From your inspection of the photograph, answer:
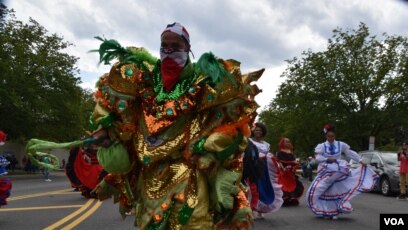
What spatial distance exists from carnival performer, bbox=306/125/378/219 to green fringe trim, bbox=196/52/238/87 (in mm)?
7199

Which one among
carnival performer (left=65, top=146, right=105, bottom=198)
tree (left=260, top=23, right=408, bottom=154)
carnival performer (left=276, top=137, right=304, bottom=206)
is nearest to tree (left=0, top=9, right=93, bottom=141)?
tree (left=260, top=23, right=408, bottom=154)

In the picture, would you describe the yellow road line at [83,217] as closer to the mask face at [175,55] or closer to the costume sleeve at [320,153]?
the costume sleeve at [320,153]

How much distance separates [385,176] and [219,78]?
52.8ft

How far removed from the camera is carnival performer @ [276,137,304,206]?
12.4 metres

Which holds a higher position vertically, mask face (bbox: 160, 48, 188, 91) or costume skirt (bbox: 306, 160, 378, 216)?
mask face (bbox: 160, 48, 188, 91)

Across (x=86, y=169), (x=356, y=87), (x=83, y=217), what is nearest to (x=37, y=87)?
(x=356, y=87)

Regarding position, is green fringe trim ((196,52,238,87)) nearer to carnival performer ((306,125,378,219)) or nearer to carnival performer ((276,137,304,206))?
carnival performer ((306,125,378,219))

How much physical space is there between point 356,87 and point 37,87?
2153 centimetres

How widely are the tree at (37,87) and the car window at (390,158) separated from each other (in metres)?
22.2

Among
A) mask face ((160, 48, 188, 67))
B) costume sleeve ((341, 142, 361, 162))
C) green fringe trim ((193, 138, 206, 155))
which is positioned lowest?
green fringe trim ((193, 138, 206, 155))

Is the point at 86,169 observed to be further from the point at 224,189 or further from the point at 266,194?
the point at 266,194

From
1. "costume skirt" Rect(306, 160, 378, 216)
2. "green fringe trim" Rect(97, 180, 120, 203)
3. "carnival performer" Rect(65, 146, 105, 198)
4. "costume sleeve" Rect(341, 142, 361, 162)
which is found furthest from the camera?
"costume sleeve" Rect(341, 142, 361, 162)

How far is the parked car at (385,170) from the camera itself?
56.6 ft

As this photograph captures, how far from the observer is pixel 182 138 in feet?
10.8
